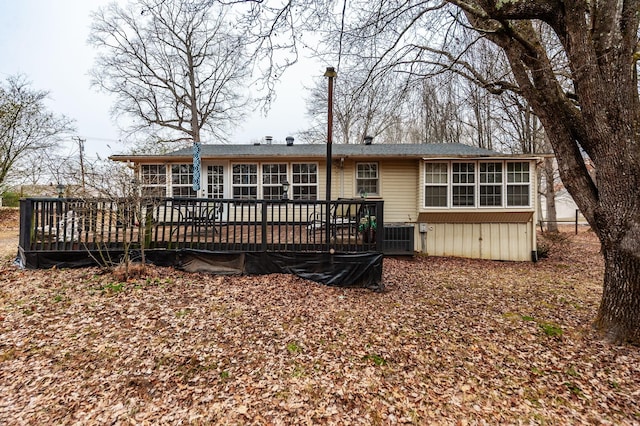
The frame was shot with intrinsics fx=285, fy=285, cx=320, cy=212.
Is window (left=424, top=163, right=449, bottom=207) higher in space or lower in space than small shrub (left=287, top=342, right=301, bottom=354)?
higher

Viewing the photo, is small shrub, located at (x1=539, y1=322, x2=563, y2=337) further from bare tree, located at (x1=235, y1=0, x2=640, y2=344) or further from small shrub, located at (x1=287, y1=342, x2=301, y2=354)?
small shrub, located at (x1=287, y1=342, x2=301, y2=354)

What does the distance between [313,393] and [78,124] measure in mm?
21334

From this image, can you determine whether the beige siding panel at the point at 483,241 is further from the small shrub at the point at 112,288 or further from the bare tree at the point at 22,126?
the bare tree at the point at 22,126

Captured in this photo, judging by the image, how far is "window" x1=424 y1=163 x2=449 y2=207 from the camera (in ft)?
29.4

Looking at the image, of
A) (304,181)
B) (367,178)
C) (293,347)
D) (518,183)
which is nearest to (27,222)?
(293,347)

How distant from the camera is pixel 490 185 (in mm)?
8805

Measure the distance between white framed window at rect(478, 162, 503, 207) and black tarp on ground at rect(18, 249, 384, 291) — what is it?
542 cm

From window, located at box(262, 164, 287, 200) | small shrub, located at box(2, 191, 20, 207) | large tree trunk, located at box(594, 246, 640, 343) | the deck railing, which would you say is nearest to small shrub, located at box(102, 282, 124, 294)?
the deck railing

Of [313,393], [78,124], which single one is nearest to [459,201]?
[313,393]

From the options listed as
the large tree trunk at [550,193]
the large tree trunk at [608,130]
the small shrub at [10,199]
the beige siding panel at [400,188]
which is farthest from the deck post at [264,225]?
the small shrub at [10,199]

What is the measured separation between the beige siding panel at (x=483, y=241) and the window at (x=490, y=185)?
31.4 inches

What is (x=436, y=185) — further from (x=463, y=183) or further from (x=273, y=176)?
(x=273, y=176)

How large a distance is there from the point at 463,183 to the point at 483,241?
201 centimetres

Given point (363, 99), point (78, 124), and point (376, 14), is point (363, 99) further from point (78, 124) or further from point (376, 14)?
point (78, 124)
